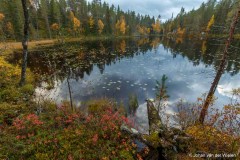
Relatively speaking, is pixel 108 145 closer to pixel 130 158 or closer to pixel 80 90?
pixel 130 158

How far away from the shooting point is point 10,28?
46.2m

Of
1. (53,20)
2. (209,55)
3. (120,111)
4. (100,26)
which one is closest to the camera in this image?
(120,111)

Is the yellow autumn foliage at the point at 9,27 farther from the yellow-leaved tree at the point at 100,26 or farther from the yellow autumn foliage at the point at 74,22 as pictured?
the yellow-leaved tree at the point at 100,26

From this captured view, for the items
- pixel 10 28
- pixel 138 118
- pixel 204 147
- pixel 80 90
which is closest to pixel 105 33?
pixel 10 28

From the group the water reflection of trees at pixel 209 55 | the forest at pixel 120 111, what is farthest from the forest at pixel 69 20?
the forest at pixel 120 111

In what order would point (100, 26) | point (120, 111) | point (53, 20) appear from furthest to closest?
point (100, 26) → point (53, 20) → point (120, 111)

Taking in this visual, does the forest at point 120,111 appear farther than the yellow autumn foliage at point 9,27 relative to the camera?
No

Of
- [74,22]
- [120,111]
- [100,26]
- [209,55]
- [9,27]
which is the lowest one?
[120,111]

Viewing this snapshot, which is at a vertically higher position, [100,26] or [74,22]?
[74,22]

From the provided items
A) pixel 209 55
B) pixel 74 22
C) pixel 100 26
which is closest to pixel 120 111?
pixel 209 55

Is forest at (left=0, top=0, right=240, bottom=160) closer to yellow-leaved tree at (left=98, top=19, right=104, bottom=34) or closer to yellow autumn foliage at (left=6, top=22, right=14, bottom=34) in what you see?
yellow autumn foliage at (left=6, top=22, right=14, bottom=34)

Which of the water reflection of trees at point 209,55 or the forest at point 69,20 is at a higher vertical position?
the forest at point 69,20

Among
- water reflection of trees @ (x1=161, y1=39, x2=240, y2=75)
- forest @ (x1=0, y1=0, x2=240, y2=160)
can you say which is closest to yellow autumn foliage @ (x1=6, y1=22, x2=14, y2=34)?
forest @ (x1=0, y1=0, x2=240, y2=160)

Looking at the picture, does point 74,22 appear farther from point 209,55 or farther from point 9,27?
point 209,55
